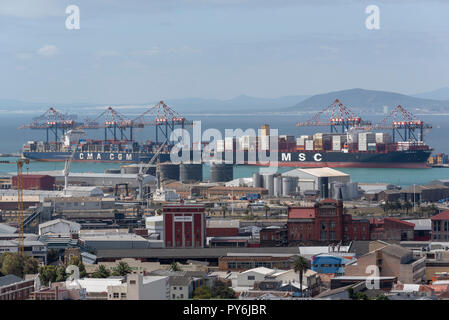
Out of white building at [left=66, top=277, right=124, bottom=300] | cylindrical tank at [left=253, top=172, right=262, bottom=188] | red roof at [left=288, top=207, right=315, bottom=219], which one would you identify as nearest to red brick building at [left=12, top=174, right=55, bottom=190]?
cylindrical tank at [left=253, top=172, right=262, bottom=188]

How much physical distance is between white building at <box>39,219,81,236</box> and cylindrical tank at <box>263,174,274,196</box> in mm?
11256

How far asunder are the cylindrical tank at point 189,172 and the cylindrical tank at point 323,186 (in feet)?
21.0

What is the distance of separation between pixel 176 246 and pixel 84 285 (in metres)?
6.20

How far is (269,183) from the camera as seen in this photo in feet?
91.1

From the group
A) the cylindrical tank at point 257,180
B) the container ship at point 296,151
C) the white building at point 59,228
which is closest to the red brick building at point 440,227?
the white building at point 59,228

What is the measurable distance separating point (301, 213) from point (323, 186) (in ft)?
37.5

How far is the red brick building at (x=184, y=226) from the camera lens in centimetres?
1477

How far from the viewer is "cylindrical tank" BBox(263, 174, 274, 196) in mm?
27612

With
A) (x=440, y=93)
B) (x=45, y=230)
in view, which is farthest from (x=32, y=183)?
(x=440, y=93)

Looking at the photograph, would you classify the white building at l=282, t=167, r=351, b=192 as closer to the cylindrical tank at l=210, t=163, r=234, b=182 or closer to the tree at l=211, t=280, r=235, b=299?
the cylindrical tank at l=210, t=163, r=234, b=182

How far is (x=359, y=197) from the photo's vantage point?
25.9m

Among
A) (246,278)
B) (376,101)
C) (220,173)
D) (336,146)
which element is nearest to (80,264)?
(246,278)

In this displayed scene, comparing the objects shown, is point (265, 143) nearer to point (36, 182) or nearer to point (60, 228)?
point (36, 182)

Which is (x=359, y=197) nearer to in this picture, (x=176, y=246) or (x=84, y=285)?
(x=176, y=246)
